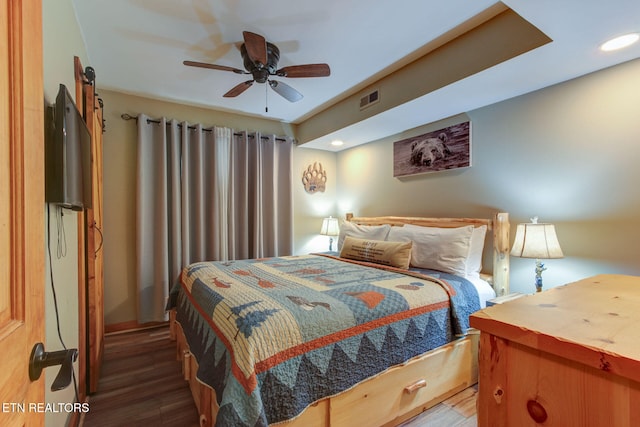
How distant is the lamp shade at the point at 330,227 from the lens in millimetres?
4176

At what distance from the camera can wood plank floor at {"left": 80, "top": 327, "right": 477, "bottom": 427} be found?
1711 mm

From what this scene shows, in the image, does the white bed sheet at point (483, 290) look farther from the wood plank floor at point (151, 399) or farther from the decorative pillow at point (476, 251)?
the wood plank floor at point (151, 399)

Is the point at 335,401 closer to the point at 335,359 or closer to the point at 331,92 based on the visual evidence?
the point at 335,359

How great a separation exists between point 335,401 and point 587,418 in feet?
3.40

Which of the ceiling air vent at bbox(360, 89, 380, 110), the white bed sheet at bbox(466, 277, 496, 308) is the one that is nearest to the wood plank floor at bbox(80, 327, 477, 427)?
the white bed sheet at bbox(466, 277, 496, 308)

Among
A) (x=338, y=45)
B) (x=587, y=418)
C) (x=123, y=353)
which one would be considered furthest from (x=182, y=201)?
(x=587, y=418)

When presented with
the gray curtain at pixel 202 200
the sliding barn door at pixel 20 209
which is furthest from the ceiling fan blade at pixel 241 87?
the sliding barn door at pixel 20 209

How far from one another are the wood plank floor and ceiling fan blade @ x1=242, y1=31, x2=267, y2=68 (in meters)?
2.36

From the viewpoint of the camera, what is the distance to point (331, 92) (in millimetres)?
3100

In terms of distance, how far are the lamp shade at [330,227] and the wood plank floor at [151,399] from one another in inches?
93.1

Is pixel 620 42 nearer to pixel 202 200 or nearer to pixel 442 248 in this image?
pixel 442 248

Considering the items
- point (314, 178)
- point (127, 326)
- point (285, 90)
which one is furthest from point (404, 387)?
point (314, 178)

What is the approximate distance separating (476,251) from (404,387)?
4.43 feet

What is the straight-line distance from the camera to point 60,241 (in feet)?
4.53
